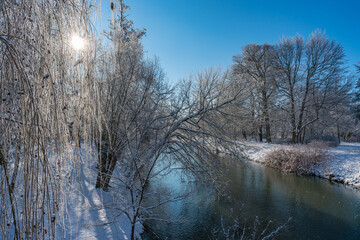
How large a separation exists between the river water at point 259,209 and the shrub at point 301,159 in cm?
147

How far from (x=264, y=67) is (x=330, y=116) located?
6.91m

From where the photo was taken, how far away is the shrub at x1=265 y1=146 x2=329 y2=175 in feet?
37.8

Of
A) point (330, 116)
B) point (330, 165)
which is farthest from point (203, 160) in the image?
point (330, 116)

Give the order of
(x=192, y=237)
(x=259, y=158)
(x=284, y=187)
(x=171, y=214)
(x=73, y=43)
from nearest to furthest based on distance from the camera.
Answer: (x=73, y=43) → (x=192, y=237) → (x=171, y=214) → (x=284, y=187) → (x=259, y=158)

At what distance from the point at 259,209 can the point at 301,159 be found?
6.11 m

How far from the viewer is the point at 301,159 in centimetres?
1173

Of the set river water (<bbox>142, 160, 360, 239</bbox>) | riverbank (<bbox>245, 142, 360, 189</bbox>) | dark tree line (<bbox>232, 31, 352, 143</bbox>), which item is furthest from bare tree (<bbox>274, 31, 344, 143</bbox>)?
river water (<bbox>142, 160, 360, 239</bbox>)

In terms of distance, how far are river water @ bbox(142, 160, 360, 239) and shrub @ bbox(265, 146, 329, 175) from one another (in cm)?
147

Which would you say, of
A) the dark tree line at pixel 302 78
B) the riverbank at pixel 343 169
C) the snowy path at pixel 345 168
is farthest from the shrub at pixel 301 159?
the dark tree line at pixel 302 78

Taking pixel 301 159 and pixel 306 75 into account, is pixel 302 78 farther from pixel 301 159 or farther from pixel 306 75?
pixel 301 159

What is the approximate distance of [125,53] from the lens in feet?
23.8

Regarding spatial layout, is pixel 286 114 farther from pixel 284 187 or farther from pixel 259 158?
pixel 284 187

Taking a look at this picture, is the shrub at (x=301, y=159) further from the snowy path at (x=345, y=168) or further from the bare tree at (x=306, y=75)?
the bare tree at (x=306, y=75)

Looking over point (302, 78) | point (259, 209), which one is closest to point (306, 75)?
point (302, 78)
